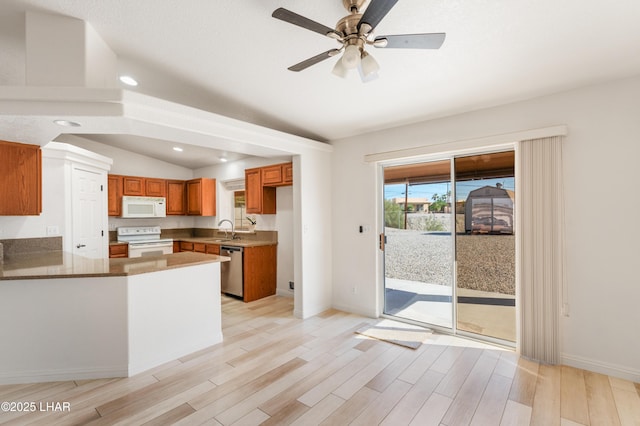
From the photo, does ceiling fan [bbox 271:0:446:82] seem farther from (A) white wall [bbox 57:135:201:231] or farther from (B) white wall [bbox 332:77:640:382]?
(A) white wall [bbox 57:135:201:231]

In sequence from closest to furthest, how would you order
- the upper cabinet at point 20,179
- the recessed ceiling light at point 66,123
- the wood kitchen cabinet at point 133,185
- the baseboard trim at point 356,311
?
the recessed ceiling light at point 66,123 → the upper cabinet at point 20,179 → the baseboard trim at point 356,311 → the wood kitchen cabinet at point 133,185

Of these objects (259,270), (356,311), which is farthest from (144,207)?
(356,311)

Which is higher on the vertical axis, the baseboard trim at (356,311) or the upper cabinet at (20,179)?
the upper cabinet at (20,179)

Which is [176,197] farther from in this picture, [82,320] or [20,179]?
[82,320]

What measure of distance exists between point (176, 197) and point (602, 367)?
6.98 m

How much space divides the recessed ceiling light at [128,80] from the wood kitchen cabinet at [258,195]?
210 cm

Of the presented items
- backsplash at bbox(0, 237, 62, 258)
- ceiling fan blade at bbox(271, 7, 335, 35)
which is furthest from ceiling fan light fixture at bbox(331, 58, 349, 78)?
backsplash at bbox(0, 237, 62, 258)

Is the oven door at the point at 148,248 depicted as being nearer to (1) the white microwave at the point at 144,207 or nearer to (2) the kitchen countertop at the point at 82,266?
(1) the white microwave at the point at 144,207

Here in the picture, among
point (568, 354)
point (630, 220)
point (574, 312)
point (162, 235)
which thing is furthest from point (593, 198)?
Answer: point (162, 235)

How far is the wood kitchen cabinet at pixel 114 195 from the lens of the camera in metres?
5.24

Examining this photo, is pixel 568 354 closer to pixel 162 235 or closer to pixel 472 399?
pixel 472 399

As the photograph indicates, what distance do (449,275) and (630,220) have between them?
1.60 m

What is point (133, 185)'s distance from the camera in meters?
5.56

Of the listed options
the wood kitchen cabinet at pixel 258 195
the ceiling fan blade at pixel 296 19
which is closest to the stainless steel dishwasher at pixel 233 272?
the wood kitchen cabinet at pixel 258 195
